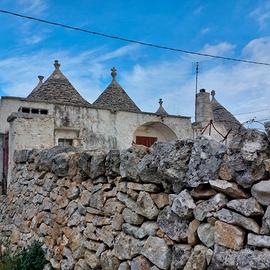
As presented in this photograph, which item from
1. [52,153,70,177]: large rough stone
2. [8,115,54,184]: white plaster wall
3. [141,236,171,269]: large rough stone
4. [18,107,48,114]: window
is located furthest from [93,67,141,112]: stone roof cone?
[141,236,171,269]: large rough stone

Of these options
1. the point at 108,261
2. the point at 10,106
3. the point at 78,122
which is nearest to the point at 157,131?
the point at 78,122

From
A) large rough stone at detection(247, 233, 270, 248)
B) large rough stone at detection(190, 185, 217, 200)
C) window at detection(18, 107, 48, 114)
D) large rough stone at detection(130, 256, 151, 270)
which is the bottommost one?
large rough stone at detection(130, 256, 151, 270)

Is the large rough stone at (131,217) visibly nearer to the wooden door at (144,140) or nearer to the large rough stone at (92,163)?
the large rough stone at (92,163)

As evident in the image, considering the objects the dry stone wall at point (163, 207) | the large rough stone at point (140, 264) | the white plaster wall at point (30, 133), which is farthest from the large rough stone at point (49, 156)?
the white plaster wall at point (30, 133)

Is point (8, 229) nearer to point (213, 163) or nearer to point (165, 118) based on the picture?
point (213, 163)

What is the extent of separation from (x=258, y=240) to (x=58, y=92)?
12360 millimetres

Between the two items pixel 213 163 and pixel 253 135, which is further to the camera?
pixel 213 163

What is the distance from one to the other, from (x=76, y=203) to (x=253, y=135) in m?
2.78

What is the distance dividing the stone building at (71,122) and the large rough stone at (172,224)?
713cm

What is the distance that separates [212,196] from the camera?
2453 millimetres

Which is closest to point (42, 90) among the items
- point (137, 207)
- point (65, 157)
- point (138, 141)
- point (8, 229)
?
point (138, 141)

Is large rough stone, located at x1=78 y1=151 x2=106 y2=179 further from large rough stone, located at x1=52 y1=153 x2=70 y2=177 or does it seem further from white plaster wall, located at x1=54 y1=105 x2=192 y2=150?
white plaster wall, located at x1=54 y1=105 x2=192 y2=150

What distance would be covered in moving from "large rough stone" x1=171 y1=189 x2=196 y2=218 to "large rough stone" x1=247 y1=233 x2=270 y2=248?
1.65 feet

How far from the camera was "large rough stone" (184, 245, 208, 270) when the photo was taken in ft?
7.93
